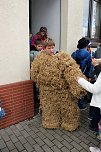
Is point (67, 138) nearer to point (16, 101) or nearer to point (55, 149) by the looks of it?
point (55, 149)

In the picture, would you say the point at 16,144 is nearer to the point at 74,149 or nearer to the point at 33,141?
the point at 33,141

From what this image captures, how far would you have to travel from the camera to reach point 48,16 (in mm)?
4926

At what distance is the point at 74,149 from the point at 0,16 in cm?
260

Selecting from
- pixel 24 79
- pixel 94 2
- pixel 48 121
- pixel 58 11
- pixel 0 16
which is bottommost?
pixel 48 121

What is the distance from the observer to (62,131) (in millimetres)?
3504

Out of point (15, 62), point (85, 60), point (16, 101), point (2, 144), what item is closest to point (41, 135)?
point (2, 144)

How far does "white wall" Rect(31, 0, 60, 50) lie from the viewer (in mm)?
4703

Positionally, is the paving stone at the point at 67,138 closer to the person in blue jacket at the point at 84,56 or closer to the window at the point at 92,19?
the person in blue jacket at the point at 84,56

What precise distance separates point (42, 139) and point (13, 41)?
6.19 feet

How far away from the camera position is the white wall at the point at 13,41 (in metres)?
3.21

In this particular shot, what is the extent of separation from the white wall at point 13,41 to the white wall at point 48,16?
140cm

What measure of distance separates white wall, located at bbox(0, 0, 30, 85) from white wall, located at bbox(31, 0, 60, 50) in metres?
1.40

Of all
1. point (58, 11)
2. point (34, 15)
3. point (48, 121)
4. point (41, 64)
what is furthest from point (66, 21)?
point (48, 121)

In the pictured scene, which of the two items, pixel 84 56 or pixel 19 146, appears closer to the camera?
pixel 19 146
